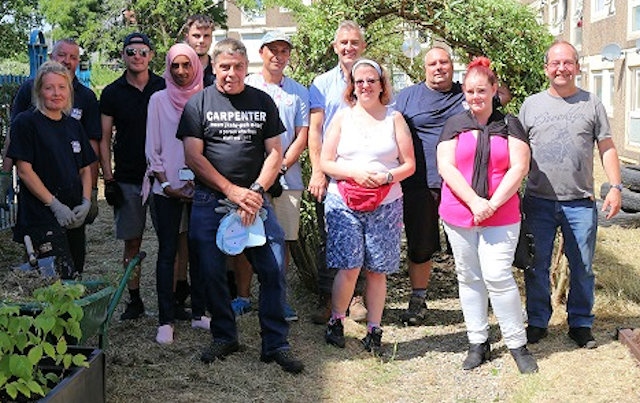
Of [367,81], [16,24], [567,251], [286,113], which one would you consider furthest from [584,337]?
[16,24]

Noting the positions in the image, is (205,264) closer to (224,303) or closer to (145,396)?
(224,303)

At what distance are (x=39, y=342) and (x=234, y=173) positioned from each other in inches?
68.5

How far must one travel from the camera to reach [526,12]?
19.8 feet

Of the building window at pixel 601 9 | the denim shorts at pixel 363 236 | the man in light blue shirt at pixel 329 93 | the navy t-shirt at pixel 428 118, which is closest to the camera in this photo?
the denim shorts at pixel 363 236

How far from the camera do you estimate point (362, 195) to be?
4844mm

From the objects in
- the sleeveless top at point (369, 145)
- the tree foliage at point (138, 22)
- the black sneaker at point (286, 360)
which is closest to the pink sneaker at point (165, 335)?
the black sneaker at point (286, 360)

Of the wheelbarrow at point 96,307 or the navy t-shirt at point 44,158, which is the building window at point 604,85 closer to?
the navy t-shirt at point 44,158

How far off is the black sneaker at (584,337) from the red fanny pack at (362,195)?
1566 millimetres

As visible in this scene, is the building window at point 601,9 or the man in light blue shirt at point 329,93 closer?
the man in light blue shirt at point 329,93

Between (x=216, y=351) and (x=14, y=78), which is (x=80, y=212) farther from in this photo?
(x=14, y=78)

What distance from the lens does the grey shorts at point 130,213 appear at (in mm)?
5449

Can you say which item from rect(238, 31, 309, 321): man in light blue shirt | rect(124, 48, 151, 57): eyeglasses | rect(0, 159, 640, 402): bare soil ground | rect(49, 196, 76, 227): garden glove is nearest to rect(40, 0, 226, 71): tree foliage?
rect(124, 48, 151, 57): eyeglasses

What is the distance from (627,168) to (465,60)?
17.7 feet

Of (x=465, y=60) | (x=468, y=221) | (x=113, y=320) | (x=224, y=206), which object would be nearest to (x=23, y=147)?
(x=224, y=206)
